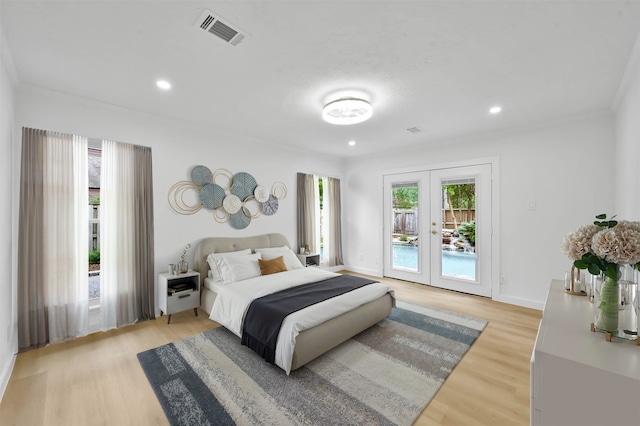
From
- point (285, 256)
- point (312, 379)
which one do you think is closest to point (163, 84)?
point (285, 256)

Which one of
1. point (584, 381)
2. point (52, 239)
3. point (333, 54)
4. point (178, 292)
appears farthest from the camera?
point (178, 292)

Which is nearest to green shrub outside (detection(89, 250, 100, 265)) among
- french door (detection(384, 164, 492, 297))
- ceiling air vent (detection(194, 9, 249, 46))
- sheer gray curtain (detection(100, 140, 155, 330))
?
sheer gray curtain (detection(100, 140, 155, 330))

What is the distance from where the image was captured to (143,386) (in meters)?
2.11

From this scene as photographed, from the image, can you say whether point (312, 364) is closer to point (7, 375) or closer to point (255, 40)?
point (7, 375)

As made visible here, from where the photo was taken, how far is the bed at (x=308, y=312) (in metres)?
2.27

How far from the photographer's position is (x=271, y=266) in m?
3.73

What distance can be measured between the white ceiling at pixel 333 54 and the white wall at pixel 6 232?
0.78ft

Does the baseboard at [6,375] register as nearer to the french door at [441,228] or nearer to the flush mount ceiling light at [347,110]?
the flush mount ceiling light at [347,110]

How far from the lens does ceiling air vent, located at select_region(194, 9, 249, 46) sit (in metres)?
1.71

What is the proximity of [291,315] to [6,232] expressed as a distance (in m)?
2.58

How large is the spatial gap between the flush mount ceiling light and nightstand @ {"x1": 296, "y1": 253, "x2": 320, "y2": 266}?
271 centimetres

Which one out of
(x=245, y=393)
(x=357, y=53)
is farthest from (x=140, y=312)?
(x=357, y=53)

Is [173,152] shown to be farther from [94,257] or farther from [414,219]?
[414,219]

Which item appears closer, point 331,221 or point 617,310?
point 617,310
